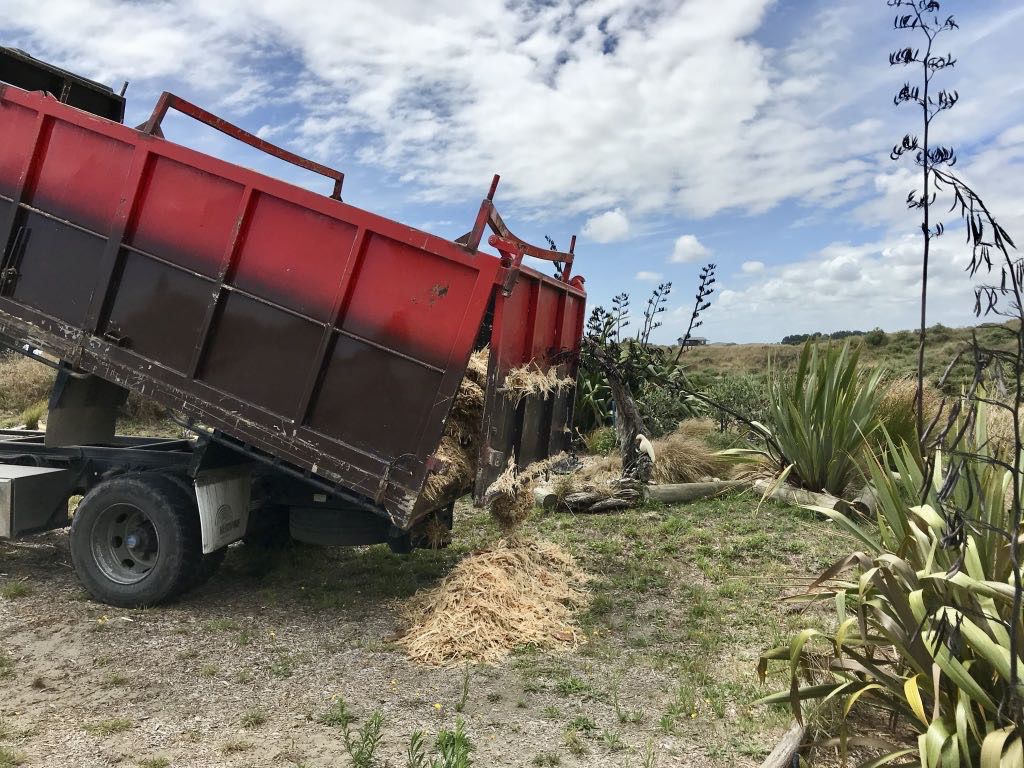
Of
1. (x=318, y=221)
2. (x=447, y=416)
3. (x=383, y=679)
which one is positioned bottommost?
(x=383, y=679)

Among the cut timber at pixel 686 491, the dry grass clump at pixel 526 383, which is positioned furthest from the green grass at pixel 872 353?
the dry grass clump at pixel 526 383

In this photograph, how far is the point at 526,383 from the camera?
5605 millimetres

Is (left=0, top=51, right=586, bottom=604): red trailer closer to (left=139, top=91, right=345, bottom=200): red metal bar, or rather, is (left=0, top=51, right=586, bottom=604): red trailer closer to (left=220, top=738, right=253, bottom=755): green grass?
(left=139, top=91, right=345, bottom=200): red metal bar

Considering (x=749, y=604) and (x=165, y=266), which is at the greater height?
(x=165, y=266)

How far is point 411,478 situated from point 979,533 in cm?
309

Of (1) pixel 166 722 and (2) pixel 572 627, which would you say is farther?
(2) pixel 572 627

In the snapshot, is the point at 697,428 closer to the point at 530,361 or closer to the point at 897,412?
the point at 897,412

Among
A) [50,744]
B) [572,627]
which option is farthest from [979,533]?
[50,744]

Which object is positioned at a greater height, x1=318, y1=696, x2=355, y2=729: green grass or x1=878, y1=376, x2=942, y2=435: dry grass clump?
x1=878, y1=376, x2=942, y2=435: dry grass clump

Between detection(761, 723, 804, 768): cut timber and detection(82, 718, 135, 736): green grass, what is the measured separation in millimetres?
3046

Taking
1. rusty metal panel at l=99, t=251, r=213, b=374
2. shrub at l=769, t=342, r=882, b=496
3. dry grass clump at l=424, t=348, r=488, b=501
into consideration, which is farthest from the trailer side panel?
shrub at l=769, t=342, r=882, b=496

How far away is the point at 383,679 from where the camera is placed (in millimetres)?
4617

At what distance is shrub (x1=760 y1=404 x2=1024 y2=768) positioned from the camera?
2893 mm

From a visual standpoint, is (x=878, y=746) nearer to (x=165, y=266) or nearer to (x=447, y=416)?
(x=447, y=416)
